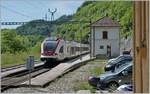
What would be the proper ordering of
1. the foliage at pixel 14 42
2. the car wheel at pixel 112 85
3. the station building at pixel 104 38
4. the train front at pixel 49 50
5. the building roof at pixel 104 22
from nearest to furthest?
the car wheel at pixel 112 85
the train front at pixel 49 50
the building roof at pixel 104 22
the station building at pixel 104 38
the foliage at pixel 14 42

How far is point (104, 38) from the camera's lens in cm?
5381

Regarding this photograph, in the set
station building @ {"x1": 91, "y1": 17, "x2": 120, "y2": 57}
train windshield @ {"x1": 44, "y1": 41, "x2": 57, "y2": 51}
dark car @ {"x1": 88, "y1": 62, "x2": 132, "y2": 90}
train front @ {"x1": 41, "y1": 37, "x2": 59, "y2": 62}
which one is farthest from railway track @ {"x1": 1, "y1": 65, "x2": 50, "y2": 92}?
station building @ {"x1": 91, "y1": 17, "x2": 120, "y2": 57}

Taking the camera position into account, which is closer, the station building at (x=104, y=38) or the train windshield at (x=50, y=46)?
the train windshield at (x=50, y=46)

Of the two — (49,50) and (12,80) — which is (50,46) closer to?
(49,50)

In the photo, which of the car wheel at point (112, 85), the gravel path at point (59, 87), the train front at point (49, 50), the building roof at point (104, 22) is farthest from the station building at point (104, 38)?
the car wheel at point (112, 85)

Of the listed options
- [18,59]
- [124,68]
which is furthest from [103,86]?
[18,59]

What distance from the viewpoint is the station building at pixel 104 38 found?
172ft

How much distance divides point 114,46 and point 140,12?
168 ft

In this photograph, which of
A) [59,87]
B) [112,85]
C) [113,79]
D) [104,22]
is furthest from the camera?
[104,22]

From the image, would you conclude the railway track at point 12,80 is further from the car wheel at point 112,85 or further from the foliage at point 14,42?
the foliage at point 14,42

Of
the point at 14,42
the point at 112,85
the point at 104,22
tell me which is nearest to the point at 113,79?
the point at 112,85

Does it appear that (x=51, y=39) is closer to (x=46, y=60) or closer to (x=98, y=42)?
(x=46, y=60)

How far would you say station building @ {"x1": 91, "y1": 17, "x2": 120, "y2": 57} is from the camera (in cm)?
5231

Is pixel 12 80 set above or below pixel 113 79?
below
